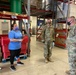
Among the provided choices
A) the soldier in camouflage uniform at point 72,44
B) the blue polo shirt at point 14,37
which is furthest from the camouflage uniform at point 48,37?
the soldier in camouflage uniform at point 72,44

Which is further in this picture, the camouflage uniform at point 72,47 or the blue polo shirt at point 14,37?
the blue polo shirt at point 14,37

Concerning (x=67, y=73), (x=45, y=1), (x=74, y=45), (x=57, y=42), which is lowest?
(x=67, y=73)

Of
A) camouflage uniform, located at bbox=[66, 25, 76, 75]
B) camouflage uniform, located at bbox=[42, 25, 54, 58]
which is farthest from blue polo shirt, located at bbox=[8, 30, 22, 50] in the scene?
camouflage uniform, located at bbox=[66, 25, 76, 75]

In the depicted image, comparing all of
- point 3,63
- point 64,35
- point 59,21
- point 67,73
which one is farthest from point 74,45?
point 59,21

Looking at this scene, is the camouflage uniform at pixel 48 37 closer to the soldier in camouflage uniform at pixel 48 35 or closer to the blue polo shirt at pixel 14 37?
the soldier in camouflage uniform at pixel 48 35

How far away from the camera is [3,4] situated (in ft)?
21.6

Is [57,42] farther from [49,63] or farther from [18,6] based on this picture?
[18,6]

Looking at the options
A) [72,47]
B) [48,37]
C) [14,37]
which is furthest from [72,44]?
[14,37]

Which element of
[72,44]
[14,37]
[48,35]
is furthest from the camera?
[48,35]

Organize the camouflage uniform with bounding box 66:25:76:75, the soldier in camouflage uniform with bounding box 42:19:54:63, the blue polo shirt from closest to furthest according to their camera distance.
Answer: the camouflage uniform with bounding box 66:25:76:75 < the blue polo shirt < the soldier in camouflage uniform with bounding box 42:19:54:63

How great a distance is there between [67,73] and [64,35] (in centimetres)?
374

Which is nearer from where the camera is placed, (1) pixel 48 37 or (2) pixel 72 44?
(2) pixel 72 44

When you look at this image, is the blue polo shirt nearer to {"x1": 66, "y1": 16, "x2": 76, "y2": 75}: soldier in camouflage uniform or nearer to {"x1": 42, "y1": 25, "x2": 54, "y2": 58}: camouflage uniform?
{"x1": 42, "y1": 25, "x2": 54, "y2": 58}: camouflage uniform

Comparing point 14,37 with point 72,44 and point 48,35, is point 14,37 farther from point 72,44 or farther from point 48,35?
point 72,44
